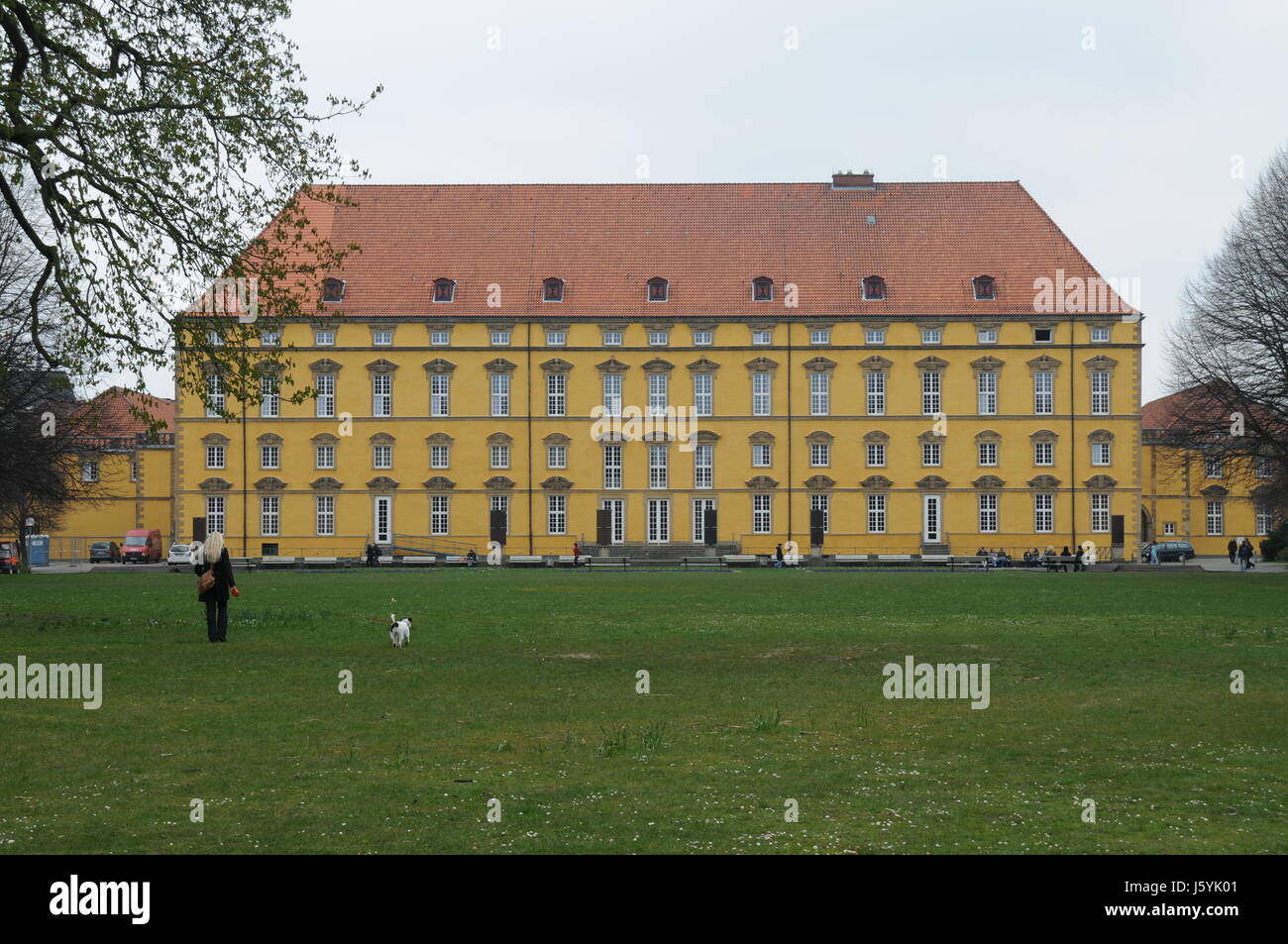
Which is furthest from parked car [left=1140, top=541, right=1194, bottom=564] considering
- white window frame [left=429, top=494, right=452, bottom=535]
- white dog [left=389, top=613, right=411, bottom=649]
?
white dog [left=389, top=613, right=411, bottom=649]

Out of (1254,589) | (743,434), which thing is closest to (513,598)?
(1254,589)

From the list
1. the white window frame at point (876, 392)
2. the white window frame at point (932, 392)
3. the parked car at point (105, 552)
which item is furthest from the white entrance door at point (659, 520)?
the parked car at point (105, 552)

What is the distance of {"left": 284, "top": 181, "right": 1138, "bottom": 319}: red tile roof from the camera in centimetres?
7881

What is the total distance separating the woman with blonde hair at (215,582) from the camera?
74.0 feet

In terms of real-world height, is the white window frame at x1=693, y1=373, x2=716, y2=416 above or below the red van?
above

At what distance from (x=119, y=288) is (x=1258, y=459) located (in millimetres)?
40364

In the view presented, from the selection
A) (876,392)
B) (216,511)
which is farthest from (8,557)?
(876,392)

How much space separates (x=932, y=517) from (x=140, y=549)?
4839 cm

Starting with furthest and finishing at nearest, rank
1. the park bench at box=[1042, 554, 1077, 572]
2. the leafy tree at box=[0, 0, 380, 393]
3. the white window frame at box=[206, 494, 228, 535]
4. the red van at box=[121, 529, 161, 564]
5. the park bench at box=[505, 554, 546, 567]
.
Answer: the red van at box=[121, 529, 161, 564] < the white window frame at box=[206, 494, 228, 535] < the park bench at box=[505, 554, 546, 567] < the park bench at box=[1042, 554, 1077, 572] < the leafy tree at box=[0, 0, 380, 393]

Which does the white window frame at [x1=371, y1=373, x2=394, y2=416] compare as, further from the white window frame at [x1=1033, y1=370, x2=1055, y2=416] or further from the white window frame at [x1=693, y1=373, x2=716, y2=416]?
the white window frame at [x1=1033, y1=370, x2=1055, y2=416]

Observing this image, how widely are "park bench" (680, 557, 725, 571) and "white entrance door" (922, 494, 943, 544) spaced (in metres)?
12.7

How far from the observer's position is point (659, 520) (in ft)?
261

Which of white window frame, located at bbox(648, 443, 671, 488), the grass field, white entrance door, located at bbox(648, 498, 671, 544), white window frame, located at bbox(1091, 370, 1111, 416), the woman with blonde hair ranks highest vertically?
→ white window frame, located at bbox(1091, 370, 1111, 416)

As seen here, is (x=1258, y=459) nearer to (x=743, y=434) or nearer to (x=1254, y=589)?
(x=1254, y=589)
